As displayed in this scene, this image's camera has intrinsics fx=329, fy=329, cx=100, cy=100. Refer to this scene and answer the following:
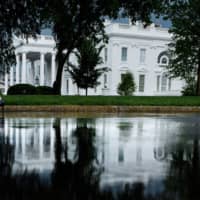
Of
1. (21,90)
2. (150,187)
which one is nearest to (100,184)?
(150,187)

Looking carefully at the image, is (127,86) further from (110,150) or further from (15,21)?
(110,150)

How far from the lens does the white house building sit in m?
46.9

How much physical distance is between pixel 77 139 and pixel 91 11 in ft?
10.4

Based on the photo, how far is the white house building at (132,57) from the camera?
4694cm

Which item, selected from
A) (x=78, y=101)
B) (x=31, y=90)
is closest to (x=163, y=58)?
(x=31, y=90)

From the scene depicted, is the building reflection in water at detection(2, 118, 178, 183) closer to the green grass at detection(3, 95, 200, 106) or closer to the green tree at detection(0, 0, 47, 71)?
the green tree at detection(0, 0, 47, 71)

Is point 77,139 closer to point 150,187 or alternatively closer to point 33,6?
point 33,6

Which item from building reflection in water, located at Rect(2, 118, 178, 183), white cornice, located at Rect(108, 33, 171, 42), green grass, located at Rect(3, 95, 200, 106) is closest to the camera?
building reflection in water, located at Rect(2, 118, 178, 183)

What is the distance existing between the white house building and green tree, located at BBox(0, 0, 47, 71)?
37.1 m

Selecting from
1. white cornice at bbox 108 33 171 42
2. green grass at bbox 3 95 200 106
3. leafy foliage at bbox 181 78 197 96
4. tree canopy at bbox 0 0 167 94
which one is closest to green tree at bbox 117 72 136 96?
leafy foliage at bbox 181 78 197 96

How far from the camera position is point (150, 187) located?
410cm

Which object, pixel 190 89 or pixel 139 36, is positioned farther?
pixel 139 36

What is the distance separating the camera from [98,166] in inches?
204

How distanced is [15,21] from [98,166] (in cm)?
457
